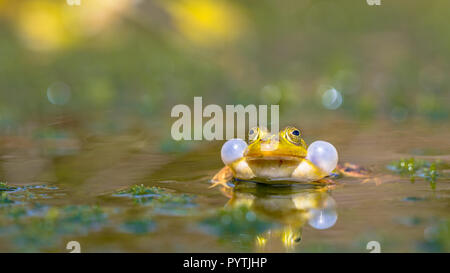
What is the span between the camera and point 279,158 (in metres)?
4.43

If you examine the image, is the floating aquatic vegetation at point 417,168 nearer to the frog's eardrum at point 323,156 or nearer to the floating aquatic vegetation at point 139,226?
the frog's eardrum at point 323,156

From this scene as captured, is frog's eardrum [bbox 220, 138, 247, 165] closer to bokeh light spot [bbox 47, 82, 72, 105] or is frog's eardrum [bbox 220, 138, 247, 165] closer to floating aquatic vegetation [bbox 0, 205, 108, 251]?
floating aquatic vegetation [bbox 0, 205, 108, 251]

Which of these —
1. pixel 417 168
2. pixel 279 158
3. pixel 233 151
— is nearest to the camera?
pixel 279 158

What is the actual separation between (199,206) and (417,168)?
2040 mm

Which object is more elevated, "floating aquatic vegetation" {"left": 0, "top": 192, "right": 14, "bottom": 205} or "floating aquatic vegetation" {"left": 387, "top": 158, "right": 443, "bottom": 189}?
"floating aquatic vegetation" {"left": 387, "top": 158, "right": 443, "bottom": 189}

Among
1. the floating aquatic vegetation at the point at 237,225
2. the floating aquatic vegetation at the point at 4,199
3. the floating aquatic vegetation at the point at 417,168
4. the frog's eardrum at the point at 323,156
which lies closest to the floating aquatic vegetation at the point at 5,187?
the floating aquatic vegetation at the point at 4,199

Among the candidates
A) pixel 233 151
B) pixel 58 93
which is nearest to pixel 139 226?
pixel 233 151

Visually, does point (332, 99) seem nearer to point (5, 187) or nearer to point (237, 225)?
point (5, 187)

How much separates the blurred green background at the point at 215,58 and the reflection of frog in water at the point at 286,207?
4.18m

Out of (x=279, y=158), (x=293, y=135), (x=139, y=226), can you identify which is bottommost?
(x=139, y=226)

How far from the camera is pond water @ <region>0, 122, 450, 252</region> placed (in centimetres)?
334

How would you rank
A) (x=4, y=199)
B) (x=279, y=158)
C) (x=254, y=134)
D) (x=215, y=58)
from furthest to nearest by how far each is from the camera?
(x=215, y=58) → (x=254, y=134) → (x=279, y=158) → (x=4, y=199)

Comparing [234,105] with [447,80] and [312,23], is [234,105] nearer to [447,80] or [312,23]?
[447,80]

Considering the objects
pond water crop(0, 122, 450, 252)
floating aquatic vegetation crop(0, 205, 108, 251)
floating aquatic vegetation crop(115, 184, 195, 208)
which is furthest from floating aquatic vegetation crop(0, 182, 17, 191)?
floating aquatic vegetation crop(115, 184, 195, 208)
